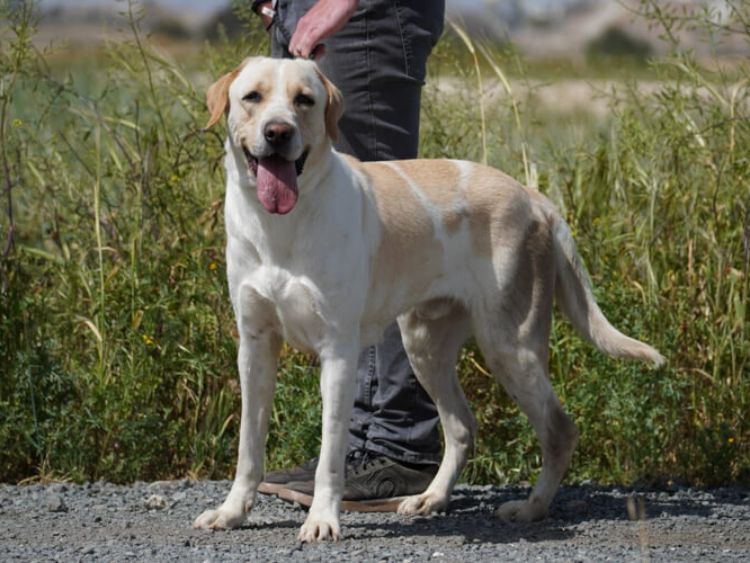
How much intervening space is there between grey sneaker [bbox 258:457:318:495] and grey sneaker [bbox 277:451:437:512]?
22mm

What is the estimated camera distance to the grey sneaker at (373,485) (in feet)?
15.8

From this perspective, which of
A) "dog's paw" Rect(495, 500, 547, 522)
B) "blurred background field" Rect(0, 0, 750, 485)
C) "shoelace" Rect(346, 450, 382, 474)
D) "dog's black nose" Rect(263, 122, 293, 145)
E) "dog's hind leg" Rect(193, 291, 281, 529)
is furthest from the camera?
"blurred background field" Rect(0, 0, 750, 485)

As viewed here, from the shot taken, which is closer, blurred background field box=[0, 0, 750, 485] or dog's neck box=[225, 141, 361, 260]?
dog's neck box=[225, 141, 361, 260]

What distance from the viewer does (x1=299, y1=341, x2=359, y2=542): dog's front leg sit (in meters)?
4.23

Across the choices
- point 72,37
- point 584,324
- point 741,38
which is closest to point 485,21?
point 741,38

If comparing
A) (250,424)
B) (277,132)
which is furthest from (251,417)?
(277,132)

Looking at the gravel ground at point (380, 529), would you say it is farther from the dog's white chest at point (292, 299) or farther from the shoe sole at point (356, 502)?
the dog's white chest at point (292, 299)

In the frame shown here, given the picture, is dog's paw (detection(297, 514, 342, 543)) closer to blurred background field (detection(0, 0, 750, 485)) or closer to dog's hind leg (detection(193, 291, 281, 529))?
dog's hind leg (detection(193, 291, 281, 529))

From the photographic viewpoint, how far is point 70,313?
5.68 meters

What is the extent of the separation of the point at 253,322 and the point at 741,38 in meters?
2.77

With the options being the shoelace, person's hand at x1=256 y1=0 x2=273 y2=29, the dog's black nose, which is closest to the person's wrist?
person's hand at x1=256 y1=0 x2=273 y2=29

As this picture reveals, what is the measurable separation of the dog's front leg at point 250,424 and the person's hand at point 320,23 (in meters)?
0.93

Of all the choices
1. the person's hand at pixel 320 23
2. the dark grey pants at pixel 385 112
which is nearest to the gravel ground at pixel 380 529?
the dark grey pants at pixel 385 112

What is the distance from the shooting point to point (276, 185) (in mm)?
4066
